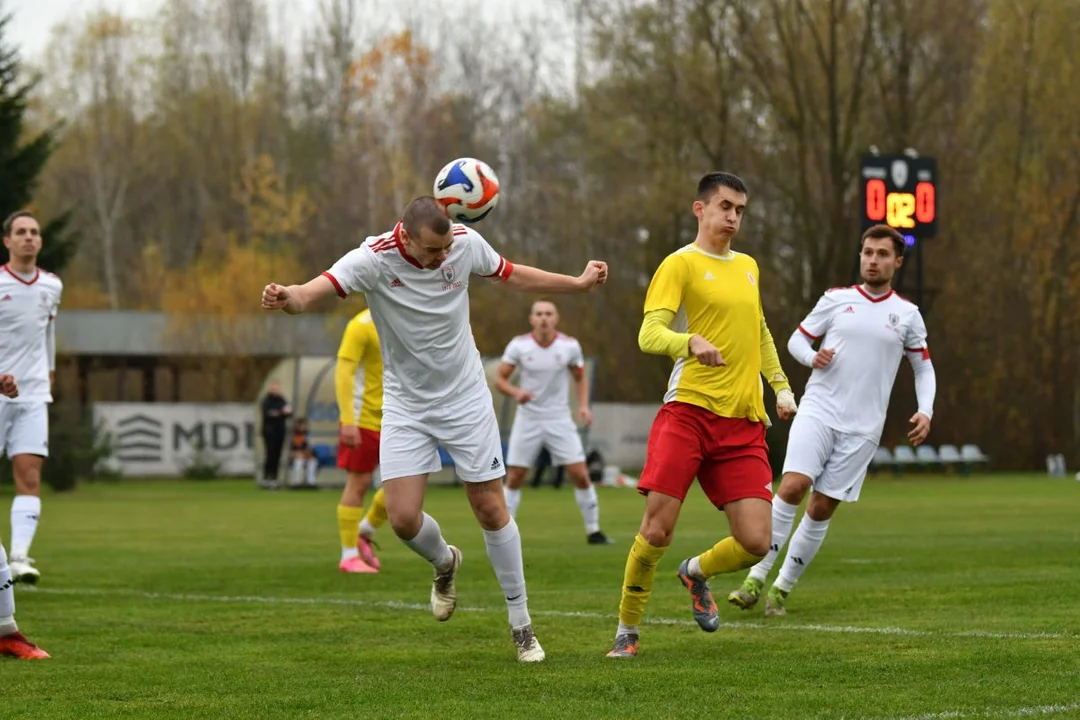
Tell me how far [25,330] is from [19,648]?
15.1 ft

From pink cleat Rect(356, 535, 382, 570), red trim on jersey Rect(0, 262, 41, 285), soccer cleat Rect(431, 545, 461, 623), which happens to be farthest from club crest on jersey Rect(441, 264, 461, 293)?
pink cleat Rect(356, 535, 382, 570)

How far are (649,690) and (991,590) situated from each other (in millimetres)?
5035

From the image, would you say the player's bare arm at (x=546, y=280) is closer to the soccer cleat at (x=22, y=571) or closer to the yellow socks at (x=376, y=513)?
the soccer cleat at (x=22, y=571)

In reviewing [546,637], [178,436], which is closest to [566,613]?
[546,637]

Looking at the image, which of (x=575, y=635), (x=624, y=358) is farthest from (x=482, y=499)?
(x=624, y=358)

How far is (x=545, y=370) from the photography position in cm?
1842

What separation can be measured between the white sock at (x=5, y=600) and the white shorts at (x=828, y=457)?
4.75 m

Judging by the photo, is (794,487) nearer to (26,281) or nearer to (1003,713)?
(1003,713)

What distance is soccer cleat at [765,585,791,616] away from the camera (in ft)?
35.0

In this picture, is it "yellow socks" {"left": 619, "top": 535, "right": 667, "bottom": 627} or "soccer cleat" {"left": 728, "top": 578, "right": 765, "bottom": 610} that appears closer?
"yellow socks" {"left": 619, "top": 535, "right": 667, "bottom": 627}

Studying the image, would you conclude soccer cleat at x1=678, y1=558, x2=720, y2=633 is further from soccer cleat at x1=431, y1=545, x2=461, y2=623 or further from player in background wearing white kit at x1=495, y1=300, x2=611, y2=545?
player in background wearing white kit at x1=495, y1=300, x2=611, y2=545

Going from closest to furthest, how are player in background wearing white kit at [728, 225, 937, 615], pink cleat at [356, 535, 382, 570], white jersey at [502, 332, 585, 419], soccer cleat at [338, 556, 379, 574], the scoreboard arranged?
player in background wearing white kit at [728, 225, 937, 615] < soccer cleat at [338, 556, 379, 574] < pink cleat at [356, 535, 382, 570] < white jersey at [502, 332, 585, 419] < the scoreboard

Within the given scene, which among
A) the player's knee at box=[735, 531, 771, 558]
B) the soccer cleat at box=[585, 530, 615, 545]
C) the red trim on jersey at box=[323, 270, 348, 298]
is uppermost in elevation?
the red trim on jersey at box=[323, 270, 348, 298]

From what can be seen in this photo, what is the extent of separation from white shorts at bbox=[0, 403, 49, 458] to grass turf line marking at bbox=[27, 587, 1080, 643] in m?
1.08
